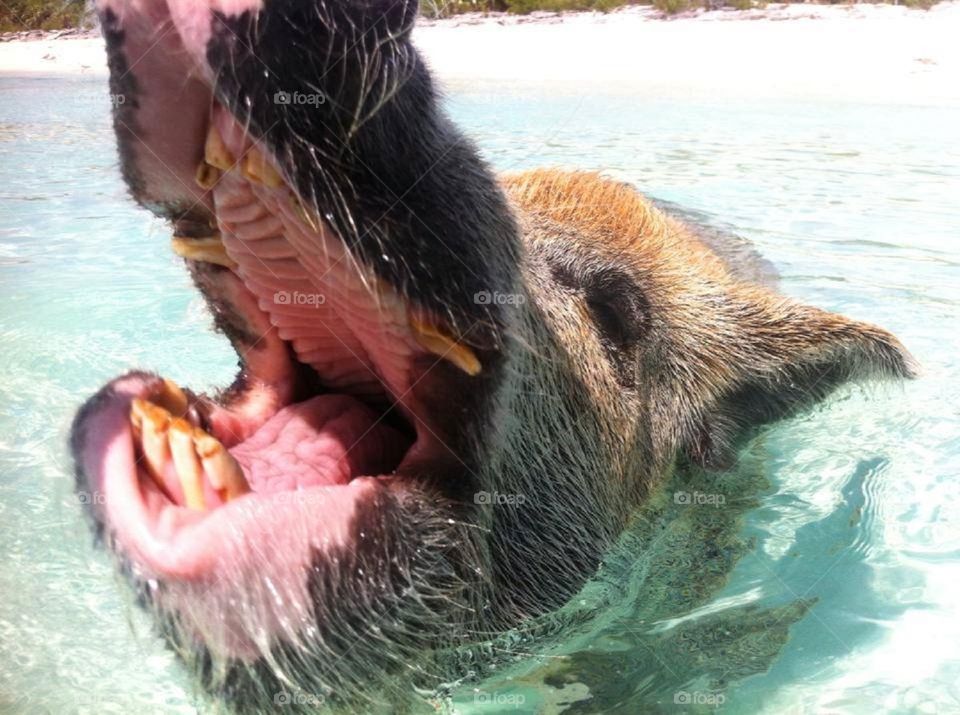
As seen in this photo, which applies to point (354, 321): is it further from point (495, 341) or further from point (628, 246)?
point (628, 246)

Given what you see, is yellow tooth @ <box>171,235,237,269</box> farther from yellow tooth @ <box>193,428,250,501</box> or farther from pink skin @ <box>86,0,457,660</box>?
yellow tooth @ <box>193,428,250,501</box>

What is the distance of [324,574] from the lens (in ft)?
6.01

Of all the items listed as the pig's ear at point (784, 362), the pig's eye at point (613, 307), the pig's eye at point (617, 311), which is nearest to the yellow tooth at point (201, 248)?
the pig's eye at point (613, 307)

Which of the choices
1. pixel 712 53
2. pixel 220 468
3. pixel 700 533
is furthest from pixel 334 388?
pixel 712 53

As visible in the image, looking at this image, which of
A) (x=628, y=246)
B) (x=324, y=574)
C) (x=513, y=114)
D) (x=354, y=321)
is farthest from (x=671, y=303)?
(x=513, y=114)

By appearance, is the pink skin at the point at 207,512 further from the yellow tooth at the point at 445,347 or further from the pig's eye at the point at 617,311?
the pig's eye at the point at 617,311

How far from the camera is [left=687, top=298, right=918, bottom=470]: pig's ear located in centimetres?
354

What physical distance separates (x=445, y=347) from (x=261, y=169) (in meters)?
0.49

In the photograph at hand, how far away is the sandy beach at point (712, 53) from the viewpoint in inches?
751

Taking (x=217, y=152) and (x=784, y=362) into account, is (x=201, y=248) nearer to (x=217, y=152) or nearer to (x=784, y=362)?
(x=217, y=152)

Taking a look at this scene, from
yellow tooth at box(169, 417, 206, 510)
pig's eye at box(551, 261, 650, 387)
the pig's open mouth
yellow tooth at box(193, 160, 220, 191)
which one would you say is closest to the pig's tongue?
the pig's open mouth

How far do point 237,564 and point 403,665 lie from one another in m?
0.51

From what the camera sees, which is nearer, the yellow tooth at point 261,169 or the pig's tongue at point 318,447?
the yellow tooth at point 261,169

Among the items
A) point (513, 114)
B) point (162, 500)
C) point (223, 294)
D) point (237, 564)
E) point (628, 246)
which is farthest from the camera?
point (513, 114)
